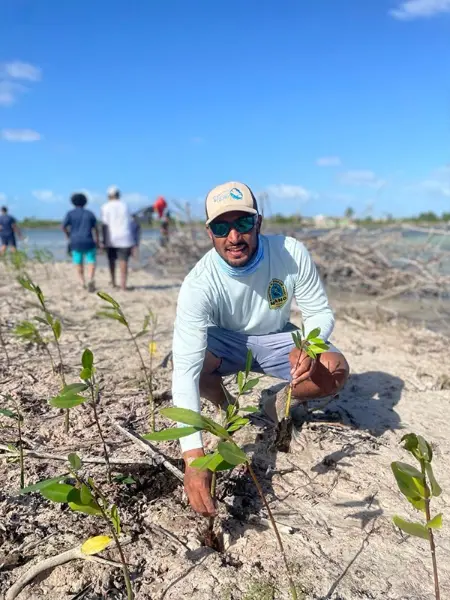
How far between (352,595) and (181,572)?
19.1 inches

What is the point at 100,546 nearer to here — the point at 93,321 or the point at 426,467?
the point at 426,467

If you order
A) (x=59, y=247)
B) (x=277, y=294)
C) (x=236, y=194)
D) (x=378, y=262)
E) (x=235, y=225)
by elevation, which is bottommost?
(x=59, y=247)

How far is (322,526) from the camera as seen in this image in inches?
66.9

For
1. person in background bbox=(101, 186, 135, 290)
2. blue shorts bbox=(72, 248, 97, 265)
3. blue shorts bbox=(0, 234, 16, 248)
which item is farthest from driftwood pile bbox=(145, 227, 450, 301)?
blue shorts bbox=(0, 234, 16, 248)

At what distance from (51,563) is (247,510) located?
0.64 meters

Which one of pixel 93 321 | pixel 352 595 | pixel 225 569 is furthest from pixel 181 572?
pixel 93 321

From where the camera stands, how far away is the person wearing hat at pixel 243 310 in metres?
1.93

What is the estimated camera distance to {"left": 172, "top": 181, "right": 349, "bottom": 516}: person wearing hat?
1935 mm

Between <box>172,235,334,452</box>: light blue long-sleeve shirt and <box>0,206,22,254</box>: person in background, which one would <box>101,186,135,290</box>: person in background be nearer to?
<box>0,206,22,254</box>: person in background

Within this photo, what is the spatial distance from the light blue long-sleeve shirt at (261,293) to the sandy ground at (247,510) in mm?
495

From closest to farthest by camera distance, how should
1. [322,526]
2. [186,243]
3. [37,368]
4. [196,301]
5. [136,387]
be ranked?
[322,526] → [196,301] → [136,387] → [37,368] → [186,243]

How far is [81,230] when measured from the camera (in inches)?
264

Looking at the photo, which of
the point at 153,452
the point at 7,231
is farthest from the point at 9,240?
the point at 153,452

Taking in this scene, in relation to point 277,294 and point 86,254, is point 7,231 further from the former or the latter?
point 277,294
